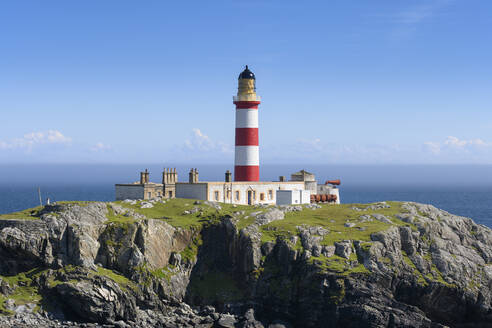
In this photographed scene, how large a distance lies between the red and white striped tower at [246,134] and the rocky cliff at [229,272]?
15043mm

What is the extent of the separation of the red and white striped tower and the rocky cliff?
49.4 feet

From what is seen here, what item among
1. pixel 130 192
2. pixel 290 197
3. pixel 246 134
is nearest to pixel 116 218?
pixel 130 192

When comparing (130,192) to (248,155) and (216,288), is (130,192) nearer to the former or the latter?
(248,155)

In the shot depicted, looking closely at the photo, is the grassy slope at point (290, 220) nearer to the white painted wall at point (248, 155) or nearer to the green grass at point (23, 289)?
the green grass at point (23, 289)

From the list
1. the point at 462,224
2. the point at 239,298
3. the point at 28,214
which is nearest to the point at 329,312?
the point at 239,298

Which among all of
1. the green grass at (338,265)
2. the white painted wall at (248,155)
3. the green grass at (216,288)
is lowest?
the green grass at (216,288)

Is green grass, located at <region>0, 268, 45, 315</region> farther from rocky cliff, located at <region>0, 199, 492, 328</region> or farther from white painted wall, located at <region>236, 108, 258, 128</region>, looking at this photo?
white painted wall, located at <region>236, 108, 258, 128</region>

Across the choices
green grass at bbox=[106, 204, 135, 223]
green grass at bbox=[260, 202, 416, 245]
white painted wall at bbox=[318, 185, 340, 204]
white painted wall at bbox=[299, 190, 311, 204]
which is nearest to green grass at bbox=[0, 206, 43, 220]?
green grass at bbox=[106, 204, 135, 223]

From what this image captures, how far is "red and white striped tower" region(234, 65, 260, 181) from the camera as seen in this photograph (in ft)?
281

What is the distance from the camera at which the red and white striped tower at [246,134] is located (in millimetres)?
85500

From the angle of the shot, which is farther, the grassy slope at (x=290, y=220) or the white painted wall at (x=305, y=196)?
the white painted wall at (x=305, y=196)

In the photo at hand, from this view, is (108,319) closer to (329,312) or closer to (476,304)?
(329,312)

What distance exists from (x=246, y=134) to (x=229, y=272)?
24.0 m

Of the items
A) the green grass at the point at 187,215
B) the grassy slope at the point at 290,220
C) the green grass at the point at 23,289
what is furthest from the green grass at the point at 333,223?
the green grass at the point at 23,289
